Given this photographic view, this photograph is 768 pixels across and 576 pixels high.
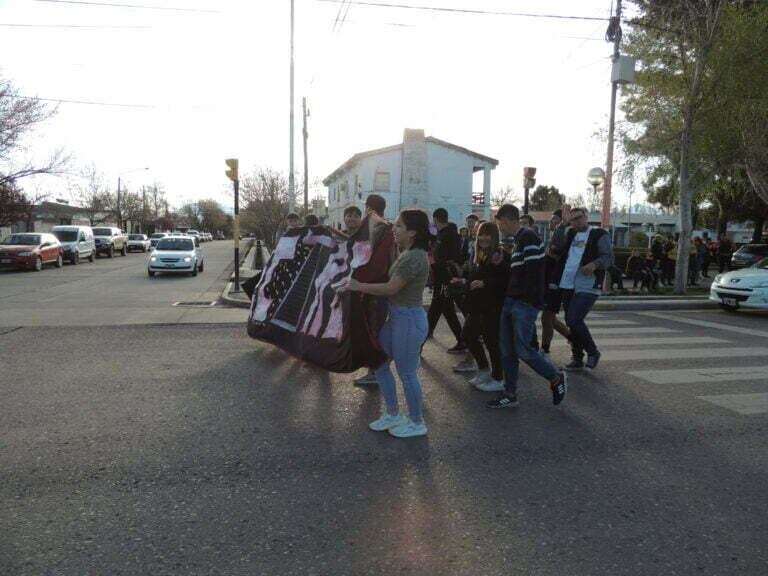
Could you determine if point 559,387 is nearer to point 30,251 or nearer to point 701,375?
point 701,375

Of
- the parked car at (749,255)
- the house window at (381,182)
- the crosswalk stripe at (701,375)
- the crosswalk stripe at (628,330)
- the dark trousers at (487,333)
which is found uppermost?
the house window at (381,182)

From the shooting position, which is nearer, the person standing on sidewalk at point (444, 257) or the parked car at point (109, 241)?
the person standing on sidewalk at point (444, 257)

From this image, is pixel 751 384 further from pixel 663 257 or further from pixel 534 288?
pixel 663 257

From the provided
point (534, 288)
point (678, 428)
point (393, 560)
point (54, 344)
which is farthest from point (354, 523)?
point (54, 344)

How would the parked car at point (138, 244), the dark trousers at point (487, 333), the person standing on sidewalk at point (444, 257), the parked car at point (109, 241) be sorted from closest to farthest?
the dark trousers at point (487, 333) < the person standing on sidewalk at point (444, 257) < the parked car at point (109, 241) < the parked car at point (138, 244)

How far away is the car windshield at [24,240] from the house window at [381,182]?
73.8 ft

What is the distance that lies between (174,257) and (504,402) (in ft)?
58.9

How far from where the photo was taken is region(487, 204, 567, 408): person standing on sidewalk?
505 cm

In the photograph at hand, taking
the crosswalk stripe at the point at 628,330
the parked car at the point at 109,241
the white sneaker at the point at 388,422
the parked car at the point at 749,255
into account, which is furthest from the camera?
the parked car at the point at 109,241

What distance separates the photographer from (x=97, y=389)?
564 cm

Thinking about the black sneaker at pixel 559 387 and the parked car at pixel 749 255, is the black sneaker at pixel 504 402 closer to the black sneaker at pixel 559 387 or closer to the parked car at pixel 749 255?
the black sneaker at pixel 559 387

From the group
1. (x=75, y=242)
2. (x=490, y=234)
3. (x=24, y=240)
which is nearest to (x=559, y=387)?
(x=490, y=234)

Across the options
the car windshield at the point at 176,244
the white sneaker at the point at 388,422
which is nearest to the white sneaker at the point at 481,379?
the white sneaker at the point at 388,422

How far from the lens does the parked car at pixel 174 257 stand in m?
20.8
